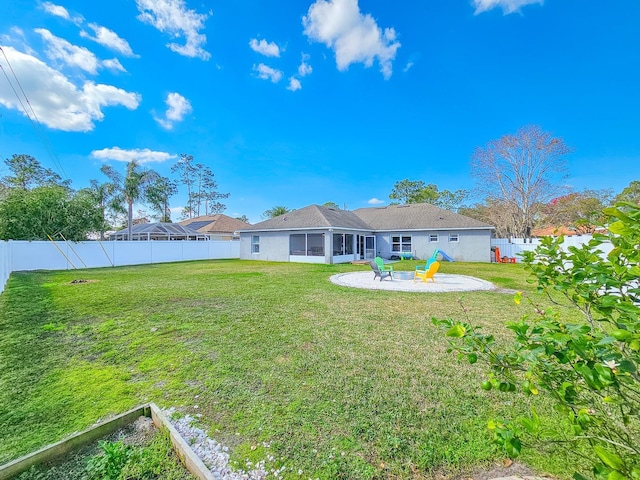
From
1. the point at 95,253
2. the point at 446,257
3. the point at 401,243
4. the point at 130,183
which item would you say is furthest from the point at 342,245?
the point at 130,183

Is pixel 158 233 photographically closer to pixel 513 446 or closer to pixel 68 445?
pixel 68 445

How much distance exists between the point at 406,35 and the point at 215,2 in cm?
914

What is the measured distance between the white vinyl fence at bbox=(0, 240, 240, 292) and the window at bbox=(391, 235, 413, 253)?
48.5 ft

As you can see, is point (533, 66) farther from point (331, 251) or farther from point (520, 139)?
point (331, 251)

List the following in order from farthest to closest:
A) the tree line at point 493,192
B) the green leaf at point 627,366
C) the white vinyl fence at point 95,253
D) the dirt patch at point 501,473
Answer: the tree line at point 493,192
the white vinyl fence at point 95,253
the dirt patch at point 501,473
the green leaf at point 627,366

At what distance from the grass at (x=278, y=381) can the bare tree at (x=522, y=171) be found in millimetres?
23105

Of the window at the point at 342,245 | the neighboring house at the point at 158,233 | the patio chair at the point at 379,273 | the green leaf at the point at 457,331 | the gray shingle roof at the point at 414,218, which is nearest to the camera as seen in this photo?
the green leaf at the point at 457,331

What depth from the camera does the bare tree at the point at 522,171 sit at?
23.4 m

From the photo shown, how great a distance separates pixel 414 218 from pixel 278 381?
784 inches

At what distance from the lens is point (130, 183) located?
2614 cm

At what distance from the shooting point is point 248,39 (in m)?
14.0

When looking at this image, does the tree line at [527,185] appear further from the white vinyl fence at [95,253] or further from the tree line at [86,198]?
the tree line at [86,198]

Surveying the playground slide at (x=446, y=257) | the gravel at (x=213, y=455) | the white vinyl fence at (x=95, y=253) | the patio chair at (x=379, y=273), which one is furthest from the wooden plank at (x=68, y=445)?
the playground slide at (x=446, y=257)

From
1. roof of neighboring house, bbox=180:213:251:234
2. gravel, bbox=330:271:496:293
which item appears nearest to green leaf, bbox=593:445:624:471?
gravel, bbox=330:271:496:293
